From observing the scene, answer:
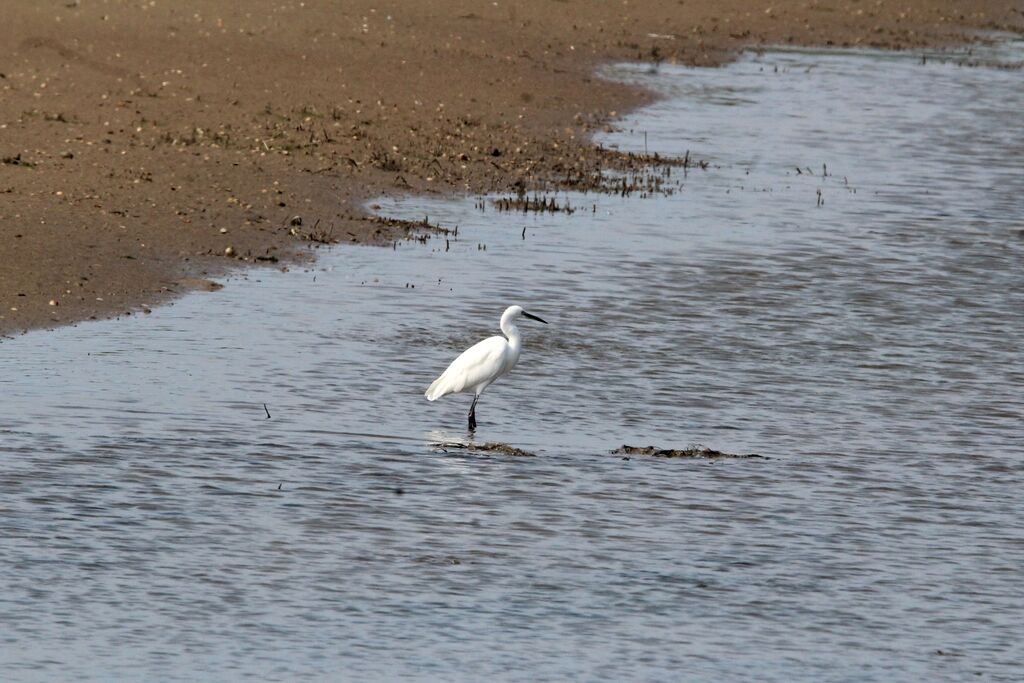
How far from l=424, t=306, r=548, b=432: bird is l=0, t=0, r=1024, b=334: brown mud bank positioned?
3.75 meters

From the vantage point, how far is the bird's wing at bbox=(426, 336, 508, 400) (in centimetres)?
1364

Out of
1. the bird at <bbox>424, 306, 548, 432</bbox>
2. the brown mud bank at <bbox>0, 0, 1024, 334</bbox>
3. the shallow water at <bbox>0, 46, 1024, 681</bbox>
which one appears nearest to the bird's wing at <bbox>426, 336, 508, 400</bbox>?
the bird at <bbox>424, 306, 548, 432</bbox>

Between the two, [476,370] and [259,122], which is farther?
[259,122]

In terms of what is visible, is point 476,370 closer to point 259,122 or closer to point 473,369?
point 473,369

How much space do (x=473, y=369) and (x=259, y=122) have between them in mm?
12103

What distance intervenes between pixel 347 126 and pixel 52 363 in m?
11.6

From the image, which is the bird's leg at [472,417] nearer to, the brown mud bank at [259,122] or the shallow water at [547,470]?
the shallow water at [547,470]

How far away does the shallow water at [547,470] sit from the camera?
9.28 meters

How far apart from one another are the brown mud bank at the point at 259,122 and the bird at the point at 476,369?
375 cm

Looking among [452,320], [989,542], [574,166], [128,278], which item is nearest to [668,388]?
[452,320]

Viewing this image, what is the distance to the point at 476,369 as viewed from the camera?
44.8 feet

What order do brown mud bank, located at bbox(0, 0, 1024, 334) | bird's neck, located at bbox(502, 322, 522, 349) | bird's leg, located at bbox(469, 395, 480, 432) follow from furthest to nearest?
1. brown mud bank, located at bbox(0, 0, 1024, 334)
2. bird's neck, located at bbox(502, 322, 522, 349)
3. bird's leg, located at bbox(469, 395, 480, 432)

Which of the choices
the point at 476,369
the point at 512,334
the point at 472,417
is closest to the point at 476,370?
the point at 476,369

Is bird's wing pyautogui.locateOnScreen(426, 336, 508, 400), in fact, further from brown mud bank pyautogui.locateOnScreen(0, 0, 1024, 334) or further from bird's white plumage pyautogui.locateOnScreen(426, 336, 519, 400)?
brown mud bank pyautogui.locateOnScreen(0, 0, 1024, 334)
